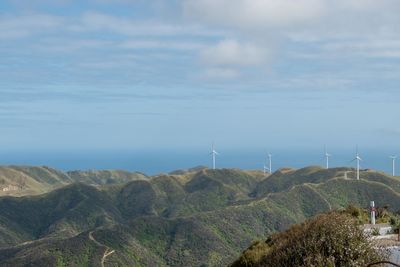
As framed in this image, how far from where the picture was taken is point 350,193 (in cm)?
16375

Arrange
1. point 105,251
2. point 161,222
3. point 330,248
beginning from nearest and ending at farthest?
point 330,248
point 105,251
point 161,222

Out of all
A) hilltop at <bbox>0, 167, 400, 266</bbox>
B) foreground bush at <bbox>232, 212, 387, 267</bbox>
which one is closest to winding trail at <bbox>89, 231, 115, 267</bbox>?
hilltop at <bbox>0, 167, 400, 266</bbox>

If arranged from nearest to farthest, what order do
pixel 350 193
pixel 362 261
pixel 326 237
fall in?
pixel 362 261
pixel 326 237
pixel 350 193

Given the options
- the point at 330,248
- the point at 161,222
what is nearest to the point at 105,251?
the point at 161,222

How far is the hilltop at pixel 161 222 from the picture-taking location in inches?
4532

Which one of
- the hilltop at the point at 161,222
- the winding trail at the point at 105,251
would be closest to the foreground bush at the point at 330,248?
the winding trail at the point at 105,251

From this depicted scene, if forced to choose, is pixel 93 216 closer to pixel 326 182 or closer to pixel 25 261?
pixel 326 182

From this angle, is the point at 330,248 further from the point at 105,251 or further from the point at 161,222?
the point at 161,222

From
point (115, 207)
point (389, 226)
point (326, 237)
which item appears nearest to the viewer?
point (326, 237)

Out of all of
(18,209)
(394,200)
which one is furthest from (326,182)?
(18,209)

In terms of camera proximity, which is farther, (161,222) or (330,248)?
(161,222)

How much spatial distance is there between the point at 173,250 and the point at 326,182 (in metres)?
62.8

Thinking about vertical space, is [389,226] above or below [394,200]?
above

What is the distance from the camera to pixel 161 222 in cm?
13675
